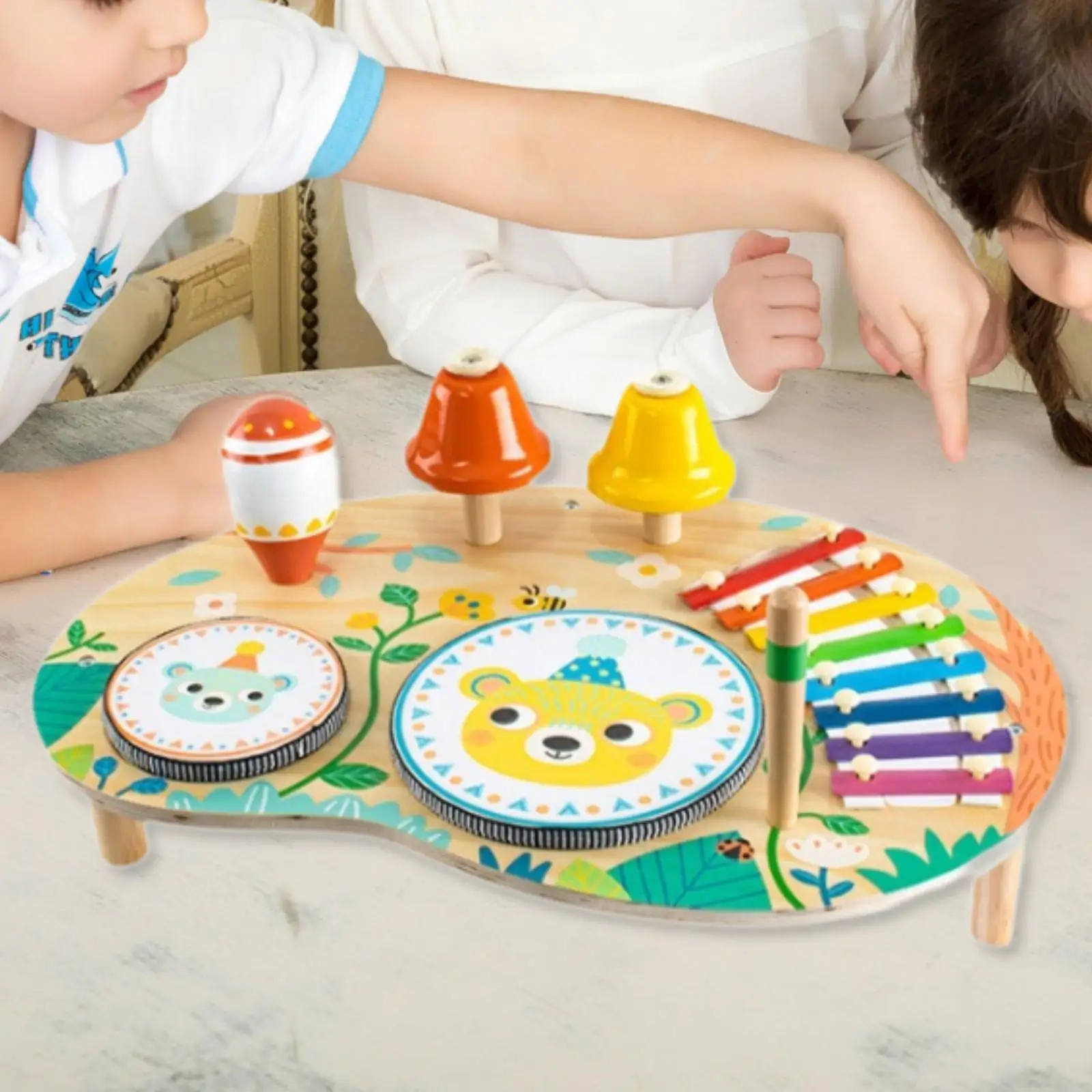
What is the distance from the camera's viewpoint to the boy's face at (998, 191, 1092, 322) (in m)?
0.73

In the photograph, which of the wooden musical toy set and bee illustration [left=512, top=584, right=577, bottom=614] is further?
bee illustration [left=512, top=584, right=577, bottom=614]

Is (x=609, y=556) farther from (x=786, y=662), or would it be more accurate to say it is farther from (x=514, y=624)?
(x=786, y=662)

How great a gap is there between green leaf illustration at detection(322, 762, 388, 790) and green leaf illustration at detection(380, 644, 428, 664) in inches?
→ 2.8

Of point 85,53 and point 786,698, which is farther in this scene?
→ point 85,53

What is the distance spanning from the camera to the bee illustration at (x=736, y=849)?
18.8 inches

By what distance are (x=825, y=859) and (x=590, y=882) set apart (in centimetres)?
8

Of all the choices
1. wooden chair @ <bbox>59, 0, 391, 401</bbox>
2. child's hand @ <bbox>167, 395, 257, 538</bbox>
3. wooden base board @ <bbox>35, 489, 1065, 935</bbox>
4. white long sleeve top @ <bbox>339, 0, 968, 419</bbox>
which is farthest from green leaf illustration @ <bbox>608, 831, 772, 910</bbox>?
wooden chair @ <bbox>59, 0, 391, 401</bbox>

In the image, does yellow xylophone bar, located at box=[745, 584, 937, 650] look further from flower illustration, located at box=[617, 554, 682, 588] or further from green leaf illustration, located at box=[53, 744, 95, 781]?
green leaf illustration, located at box=[53, 744, 95, 781]

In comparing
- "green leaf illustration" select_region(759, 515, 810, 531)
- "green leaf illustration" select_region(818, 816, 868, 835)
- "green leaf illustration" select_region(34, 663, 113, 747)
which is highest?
"green leaf illustration" select_region(759, 515, 810, 531)

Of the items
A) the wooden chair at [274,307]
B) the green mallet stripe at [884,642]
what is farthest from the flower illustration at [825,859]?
the wooden chair at [274,307]

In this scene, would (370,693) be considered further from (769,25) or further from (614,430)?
(769,25)

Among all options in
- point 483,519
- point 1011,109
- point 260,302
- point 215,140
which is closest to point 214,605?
point 483,519

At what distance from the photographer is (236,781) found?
522 mm

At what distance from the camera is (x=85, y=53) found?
614 mm
